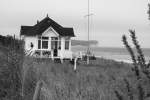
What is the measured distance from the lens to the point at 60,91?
17.0ft

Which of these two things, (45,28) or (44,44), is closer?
(44,44)

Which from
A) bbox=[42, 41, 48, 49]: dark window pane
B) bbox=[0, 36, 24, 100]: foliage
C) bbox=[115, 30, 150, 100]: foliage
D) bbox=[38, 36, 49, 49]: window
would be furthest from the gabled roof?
bbox=[115, 30, 150, 100]: foliage

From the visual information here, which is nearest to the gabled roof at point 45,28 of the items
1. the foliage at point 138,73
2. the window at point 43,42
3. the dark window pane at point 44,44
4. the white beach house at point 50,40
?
the white beach house at point 50,40

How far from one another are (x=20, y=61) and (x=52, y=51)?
23.8 m

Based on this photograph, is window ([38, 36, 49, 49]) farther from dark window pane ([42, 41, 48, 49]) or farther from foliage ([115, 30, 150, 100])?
foliage ([115, 30, 150, 100])

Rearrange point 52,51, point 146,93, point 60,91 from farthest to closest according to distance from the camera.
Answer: point 52,51, point 60,91, point 146,93

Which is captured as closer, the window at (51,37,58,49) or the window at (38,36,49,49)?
the window at (38,36,49,49)

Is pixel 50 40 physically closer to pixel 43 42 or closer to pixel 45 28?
pixel 43 42

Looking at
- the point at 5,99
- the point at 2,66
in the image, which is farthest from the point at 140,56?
the point at 2,66

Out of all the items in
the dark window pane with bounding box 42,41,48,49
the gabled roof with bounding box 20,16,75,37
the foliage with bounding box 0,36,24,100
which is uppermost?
the gabled roof with bounding box 20,16,75,37

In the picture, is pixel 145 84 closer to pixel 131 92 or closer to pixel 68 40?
pixel 131 92

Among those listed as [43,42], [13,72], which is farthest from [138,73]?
[43,42]

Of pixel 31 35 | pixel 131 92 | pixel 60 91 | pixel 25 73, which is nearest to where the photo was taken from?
pixel 131 92

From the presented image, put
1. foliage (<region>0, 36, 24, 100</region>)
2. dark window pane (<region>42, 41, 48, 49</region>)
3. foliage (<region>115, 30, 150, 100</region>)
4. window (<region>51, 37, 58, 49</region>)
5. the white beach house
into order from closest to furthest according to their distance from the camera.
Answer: foliage (<region>115, 30, 150, 100</region>), foliage (<region>0, 36, 24, 100</region>), the white beach house, dark window pane (<region>42, 41, 48, 49</region>), window (<region>51, 37, 58, 49</region>)
